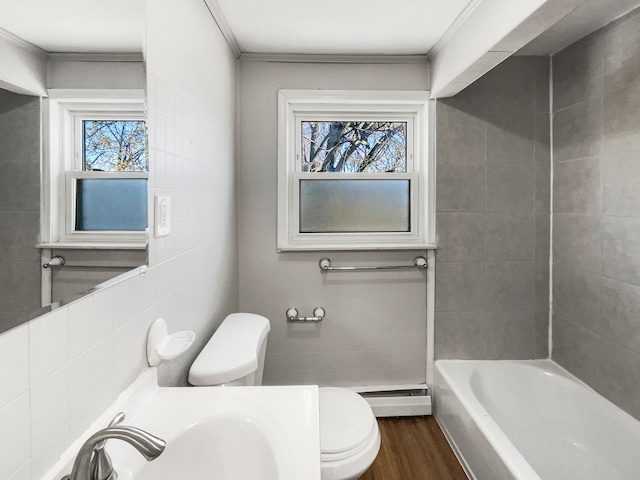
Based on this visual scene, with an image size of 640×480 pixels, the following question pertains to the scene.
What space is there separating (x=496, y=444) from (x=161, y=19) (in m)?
2.06

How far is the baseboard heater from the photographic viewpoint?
92.8 inches

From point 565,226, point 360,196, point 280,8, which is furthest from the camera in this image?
point 360,196

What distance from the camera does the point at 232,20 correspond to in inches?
74.4

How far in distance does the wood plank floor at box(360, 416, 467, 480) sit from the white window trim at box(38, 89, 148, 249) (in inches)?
70.1

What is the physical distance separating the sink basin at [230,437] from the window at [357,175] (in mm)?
1387

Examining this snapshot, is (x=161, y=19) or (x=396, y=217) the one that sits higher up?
(x=161, y=19)

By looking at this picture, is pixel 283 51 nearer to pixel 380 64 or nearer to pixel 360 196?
pixel 380 64

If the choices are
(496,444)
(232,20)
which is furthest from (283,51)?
(496,444)

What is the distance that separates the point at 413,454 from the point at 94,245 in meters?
1.95

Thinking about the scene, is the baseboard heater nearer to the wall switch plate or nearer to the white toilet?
the white toilet

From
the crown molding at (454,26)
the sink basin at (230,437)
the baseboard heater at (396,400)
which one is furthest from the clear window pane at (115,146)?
the baseboard heater at (396,400)

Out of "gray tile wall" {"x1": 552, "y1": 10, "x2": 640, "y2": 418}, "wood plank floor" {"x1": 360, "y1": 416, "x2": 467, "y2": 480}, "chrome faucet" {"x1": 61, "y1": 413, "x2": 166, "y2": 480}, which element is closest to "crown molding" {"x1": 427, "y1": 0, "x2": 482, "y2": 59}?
"gray tile wall" {"x1": 552, "y1": 10, "x2": 640, "y2": 418}

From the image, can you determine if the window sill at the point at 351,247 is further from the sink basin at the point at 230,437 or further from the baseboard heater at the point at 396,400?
the sink basin at the point at 230,437

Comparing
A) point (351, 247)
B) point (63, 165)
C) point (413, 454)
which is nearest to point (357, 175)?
point (351, 247)
